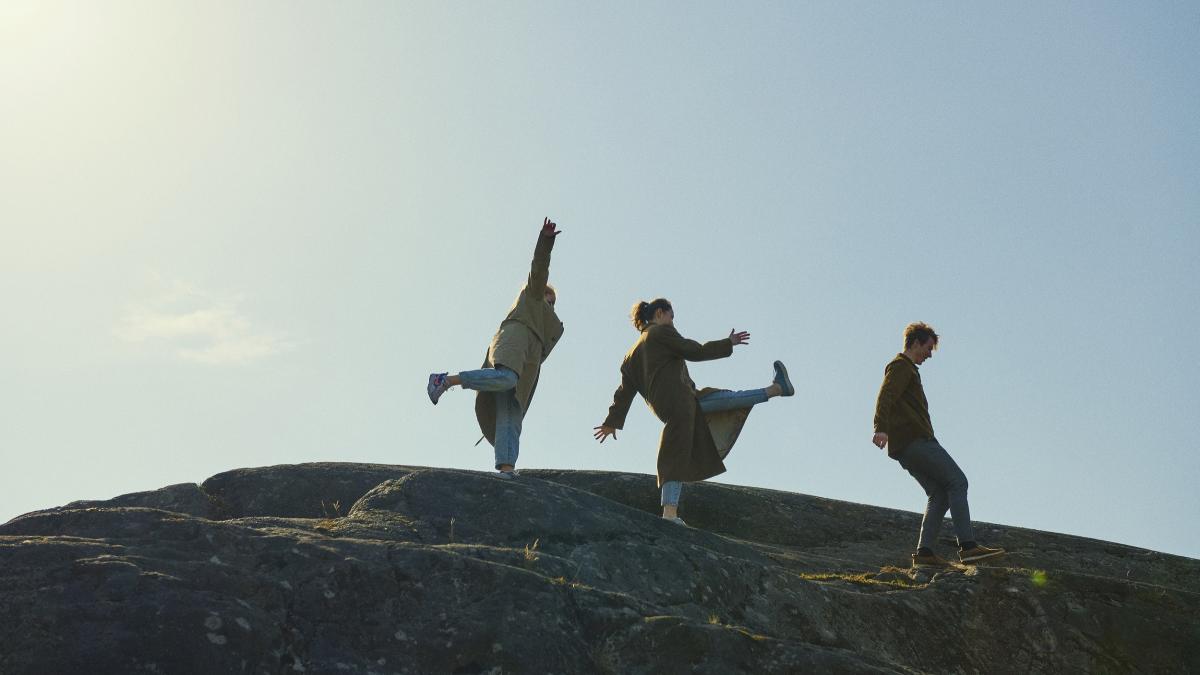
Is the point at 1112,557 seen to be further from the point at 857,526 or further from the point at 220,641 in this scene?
the point at 220,641

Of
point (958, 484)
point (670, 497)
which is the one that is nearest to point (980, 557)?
point (958, 484)

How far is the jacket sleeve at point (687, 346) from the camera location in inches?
497

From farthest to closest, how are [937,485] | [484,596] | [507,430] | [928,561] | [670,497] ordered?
[507,430] → [670,497] → [937,485] → [928,561] → [484,596]

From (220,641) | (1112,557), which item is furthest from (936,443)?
(220,641)

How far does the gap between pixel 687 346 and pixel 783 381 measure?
114 centimetres

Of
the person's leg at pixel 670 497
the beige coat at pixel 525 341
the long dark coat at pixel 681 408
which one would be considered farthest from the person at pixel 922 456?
the beige coat at pixel 525 341

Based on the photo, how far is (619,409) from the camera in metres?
13.6

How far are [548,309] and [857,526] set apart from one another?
5.28 m

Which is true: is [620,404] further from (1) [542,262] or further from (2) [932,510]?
(2) [932,510]

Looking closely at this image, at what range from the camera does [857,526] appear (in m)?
15.3

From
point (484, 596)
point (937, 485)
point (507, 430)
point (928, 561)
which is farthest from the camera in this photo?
point (507, 430)

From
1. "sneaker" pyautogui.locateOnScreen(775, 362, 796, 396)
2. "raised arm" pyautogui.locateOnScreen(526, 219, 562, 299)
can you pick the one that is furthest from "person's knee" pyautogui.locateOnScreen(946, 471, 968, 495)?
"raised arm" pyautogui.locateOnScreen(526, 219, 562, 299)

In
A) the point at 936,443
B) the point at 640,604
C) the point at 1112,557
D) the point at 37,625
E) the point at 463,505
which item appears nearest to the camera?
the point at 37,625

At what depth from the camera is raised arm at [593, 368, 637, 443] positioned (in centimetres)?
1353
